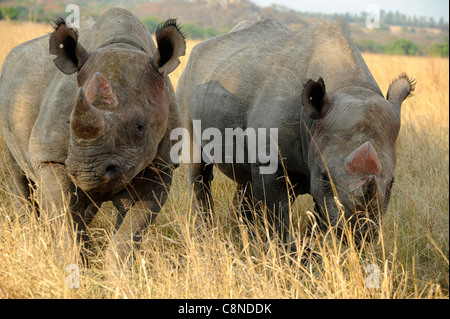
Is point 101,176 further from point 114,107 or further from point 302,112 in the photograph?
point 302,112

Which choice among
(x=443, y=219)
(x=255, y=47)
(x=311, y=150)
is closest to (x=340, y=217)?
(x=311, y=150)

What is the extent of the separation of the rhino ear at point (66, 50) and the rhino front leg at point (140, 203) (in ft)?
3.06

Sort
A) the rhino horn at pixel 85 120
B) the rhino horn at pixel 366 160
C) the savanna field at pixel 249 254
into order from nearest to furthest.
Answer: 1. the savanna field at pixel 249 254
2. the rhino horn at pixel 85 120
3. the rhino horn at pixel 366 160

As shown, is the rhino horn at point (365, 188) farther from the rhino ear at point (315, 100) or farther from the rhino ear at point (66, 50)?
the rhino ear at point (66, 50)

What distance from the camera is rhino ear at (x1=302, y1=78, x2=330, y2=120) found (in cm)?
483

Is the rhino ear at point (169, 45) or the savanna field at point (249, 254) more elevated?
the rhino ear at point (169, 45)

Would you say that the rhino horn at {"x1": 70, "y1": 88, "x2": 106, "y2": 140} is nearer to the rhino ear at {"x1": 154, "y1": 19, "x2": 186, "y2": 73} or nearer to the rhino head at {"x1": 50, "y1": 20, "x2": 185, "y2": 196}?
the rhino head at {"x1": 50, "y1": 20, "x2": 185, "y2": 196}

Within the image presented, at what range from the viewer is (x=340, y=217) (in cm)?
448

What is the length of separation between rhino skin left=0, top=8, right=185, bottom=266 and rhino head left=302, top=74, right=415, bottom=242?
1.08 metres

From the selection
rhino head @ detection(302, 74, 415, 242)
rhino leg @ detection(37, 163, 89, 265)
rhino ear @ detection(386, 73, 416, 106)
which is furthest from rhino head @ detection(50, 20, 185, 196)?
rhino ear @ detection(386, 73, 416, 106)

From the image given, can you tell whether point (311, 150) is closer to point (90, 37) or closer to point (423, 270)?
point (423, 270)

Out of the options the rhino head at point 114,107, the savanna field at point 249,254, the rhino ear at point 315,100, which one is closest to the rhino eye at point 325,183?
the savanna field at point 249,254

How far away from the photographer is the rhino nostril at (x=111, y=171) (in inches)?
175

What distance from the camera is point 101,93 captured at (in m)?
4.40
